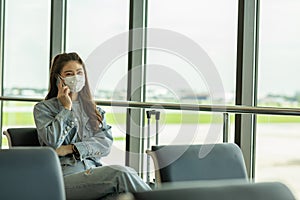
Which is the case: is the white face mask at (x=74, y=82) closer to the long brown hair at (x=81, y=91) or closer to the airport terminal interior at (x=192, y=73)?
the long brown hair at (x=81, y=91)

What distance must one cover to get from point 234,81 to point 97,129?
134 centimetres

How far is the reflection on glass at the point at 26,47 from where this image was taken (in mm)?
6152

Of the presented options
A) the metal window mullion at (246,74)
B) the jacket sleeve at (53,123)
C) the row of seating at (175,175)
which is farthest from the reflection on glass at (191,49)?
the row of seating at (175,175)

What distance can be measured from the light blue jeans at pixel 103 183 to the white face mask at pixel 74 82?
0.61 metres

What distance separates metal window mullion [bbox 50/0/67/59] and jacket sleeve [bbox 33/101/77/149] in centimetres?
280

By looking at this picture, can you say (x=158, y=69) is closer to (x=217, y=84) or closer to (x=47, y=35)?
(x=217, y=84)

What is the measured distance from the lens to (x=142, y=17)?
16.2 feet

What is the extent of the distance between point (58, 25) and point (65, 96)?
9.33 feet

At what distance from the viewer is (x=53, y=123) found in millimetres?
3068

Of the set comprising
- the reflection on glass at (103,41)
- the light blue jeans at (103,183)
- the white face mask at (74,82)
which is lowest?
the light blue jeans at (103,183)

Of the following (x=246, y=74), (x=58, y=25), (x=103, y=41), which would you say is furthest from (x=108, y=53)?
(x=246, y=74)

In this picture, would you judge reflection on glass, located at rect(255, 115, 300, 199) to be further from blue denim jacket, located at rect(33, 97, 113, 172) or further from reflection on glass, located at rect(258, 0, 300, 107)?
blue denim jacket, located at rect(33, 97, 113, 172)

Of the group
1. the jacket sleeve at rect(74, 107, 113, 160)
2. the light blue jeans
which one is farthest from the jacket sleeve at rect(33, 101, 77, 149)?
the light blue jeans

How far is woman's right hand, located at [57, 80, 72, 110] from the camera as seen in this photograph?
3.15 m
